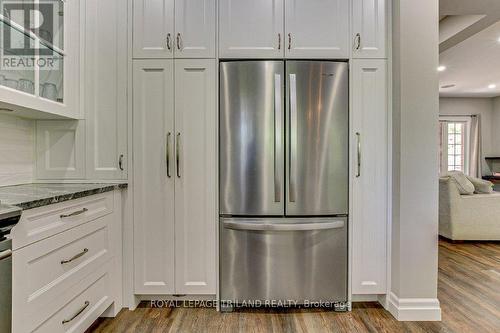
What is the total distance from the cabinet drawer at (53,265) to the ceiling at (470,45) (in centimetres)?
331

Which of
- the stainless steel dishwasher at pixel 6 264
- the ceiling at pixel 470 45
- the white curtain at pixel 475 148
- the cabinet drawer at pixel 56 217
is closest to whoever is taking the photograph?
the stainless steel dishwasher at pixel 6 264

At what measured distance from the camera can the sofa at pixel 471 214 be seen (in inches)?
144

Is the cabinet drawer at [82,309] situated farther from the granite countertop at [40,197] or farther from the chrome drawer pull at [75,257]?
the granite countertop at [40,197]

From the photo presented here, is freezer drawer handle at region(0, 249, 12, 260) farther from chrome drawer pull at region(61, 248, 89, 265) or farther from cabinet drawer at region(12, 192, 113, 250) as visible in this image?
chrome drawer pull at region(61, 248, 89, 265)

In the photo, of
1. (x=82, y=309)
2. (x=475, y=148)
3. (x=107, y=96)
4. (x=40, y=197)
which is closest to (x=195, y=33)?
(x=107, y=96)

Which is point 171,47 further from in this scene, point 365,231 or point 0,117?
point 365,231

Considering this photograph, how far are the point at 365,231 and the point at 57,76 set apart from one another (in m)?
2.34

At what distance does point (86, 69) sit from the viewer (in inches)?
81.1

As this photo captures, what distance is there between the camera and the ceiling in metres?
2.66

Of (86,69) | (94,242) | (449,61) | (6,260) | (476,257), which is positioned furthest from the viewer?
(449,61)

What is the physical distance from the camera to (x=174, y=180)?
2105mm

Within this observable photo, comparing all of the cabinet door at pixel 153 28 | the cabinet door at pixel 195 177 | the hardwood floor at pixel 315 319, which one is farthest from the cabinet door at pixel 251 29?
the hardwood floor at pixel 315 319

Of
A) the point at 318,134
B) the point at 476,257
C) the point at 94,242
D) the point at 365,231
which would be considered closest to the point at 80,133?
the point at 94,242

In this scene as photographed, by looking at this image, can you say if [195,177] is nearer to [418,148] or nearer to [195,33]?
[195,33]
